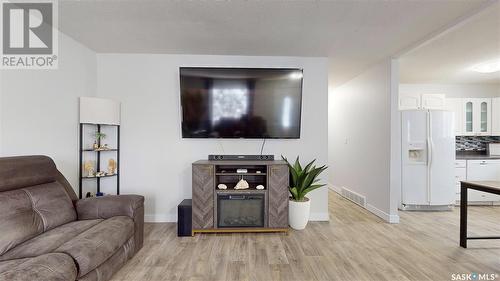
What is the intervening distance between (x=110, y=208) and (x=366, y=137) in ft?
12.4

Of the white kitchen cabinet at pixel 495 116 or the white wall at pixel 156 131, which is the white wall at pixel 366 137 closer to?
the white wall at pixel 156 131

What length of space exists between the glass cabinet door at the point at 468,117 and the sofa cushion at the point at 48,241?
19.9 ft

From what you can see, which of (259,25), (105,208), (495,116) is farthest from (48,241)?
(495,116)

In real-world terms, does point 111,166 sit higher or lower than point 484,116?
lower

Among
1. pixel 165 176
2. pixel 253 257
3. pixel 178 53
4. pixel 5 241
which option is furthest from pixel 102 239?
pixel 178 53

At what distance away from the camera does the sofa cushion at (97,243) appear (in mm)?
1509

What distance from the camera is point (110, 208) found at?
220 cm

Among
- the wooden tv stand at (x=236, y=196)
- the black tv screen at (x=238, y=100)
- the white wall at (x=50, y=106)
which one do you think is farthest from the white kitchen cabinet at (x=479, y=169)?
the white wall at (x=50, y=106)

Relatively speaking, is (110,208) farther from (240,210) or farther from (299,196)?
(299,196)

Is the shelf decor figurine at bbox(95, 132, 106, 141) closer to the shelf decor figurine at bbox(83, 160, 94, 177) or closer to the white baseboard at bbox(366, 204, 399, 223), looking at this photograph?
the shelf decor figurine at bbox(83, 160, 94, 177)

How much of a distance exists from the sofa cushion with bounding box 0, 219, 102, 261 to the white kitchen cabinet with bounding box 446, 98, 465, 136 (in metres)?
5.80

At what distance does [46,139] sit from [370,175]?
4391mm

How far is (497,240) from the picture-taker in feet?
8.60

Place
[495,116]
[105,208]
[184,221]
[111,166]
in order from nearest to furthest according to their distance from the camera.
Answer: [105,208]
[184,221]
[111,166]
[495,116]
